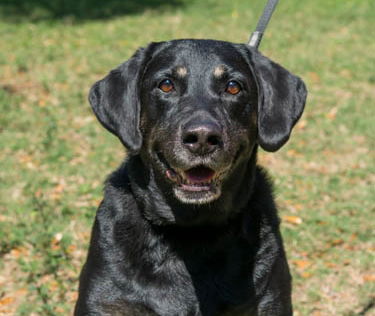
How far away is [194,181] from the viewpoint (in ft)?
13.0

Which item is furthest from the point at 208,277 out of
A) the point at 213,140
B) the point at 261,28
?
the point at 261,28

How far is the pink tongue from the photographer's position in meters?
3.98

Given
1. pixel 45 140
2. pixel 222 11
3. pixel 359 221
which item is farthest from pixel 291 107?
pixel 222 11

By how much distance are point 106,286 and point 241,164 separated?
1.08 meters

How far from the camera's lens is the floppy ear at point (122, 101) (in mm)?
4164

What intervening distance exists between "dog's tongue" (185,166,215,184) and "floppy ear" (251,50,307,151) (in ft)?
1.34

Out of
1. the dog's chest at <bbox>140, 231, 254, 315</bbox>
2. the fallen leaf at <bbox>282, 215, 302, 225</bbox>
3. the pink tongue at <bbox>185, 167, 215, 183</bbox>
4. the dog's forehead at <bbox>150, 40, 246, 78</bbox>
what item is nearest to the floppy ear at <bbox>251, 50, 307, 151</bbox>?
the dog's forehead at <bbox>150, 40, 246, 78</bbox>

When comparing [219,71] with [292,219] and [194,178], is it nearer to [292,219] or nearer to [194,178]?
[194,178]

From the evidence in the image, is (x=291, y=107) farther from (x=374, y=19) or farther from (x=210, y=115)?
(x=374, y=19)

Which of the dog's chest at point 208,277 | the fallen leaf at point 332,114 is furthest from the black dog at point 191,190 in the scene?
the fallen leaf at point 332,114

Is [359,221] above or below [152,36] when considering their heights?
below

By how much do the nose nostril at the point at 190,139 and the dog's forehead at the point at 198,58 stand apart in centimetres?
51

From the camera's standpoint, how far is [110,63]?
12711 mm

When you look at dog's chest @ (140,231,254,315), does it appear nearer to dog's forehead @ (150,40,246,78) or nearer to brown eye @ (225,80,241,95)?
brown eye @ (225,80,241,95)
